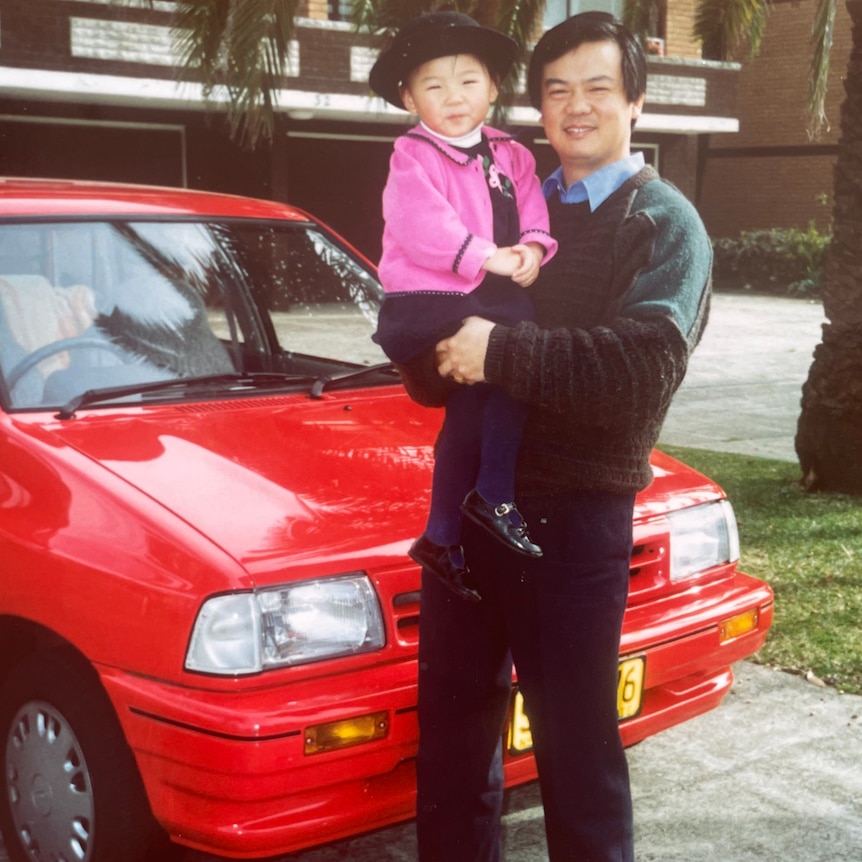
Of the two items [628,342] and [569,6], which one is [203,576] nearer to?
[628,342]

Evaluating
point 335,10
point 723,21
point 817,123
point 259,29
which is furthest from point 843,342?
point 335,10

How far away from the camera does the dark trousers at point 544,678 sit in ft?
7.61

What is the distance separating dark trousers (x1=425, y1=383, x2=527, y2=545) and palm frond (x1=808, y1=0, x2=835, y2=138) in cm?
547

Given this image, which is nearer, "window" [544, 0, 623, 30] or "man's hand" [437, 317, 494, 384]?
"man's hand" [437, 317, 494, 384]

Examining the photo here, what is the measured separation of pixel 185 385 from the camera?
11.9 feet

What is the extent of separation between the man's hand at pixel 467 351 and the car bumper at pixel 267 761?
80cm

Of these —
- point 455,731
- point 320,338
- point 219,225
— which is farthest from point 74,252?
point 455,731

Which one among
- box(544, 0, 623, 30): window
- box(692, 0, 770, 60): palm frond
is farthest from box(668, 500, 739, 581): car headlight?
box(544, 0, 623, 30): window

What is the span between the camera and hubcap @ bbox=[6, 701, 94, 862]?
9.29 ft

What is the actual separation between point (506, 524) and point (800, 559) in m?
4.03

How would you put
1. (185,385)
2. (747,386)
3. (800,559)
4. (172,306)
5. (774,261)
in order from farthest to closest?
(774,261)
(747,386)
(800,559)
(172,306)
(185,385)

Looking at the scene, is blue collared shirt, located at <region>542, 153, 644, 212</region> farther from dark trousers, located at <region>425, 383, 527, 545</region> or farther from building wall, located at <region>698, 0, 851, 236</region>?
building wall, located at <region>698, 0, 851, 236</region>

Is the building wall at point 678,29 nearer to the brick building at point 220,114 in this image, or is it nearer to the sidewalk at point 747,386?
the brick building at point 220,114

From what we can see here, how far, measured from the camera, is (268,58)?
6.59 metres
